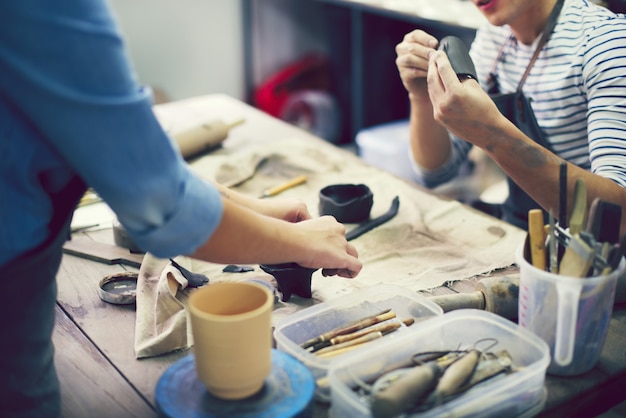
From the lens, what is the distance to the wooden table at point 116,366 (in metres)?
0.99

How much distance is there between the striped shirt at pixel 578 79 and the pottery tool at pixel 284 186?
55 centimetres

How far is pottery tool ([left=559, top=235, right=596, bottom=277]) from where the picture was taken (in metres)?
0.94

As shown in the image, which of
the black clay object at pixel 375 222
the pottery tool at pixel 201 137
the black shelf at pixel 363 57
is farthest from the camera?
the black shelf at pixel 363 57

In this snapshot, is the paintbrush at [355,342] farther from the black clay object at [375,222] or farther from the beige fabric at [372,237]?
the black clay object at [375,222]

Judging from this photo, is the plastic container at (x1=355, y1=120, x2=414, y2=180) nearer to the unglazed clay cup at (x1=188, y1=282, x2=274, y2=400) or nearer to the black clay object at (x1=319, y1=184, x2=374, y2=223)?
the black clay object at (x1=319, y1=184, x2=374, y2=223)

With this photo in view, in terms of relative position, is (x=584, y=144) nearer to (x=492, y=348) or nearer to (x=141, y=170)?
(x=492, y=348)

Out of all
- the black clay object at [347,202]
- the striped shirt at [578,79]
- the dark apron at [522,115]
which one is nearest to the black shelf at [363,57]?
the striped shirt at [578,79]

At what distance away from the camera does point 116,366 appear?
107cm

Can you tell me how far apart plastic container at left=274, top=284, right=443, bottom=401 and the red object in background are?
3.02 m

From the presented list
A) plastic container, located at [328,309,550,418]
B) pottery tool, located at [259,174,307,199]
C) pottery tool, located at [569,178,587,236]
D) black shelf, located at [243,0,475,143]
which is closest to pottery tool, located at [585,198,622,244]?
pottery tool, located at [569,178,587,236]

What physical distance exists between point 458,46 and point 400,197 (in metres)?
0.40

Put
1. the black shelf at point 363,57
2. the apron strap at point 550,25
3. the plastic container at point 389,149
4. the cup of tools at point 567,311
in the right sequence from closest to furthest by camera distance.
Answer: the cup of tools at point 567,311 < the apron strap at point 550,25 < the plastic container at point 389,149 < the black shelf at point 363,57

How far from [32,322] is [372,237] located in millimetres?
776

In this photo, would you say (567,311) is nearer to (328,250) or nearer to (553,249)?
(553,249)
